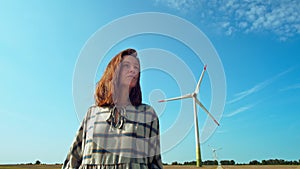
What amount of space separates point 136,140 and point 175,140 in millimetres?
1025

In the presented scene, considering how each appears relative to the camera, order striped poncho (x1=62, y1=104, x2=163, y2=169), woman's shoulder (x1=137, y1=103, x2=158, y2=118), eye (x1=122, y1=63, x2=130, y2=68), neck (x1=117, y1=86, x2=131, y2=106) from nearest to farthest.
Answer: striped poncho (x1=62, y1=104, x2=163, y2=169), woman's shoulder (x1=137, y1=103, x2=158, y2=118), neck (x1=117, y1=86, x2=131, y2=106), eye (x1=122, y1=63, x2=130, y2=68)

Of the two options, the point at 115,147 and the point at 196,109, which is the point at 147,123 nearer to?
the point at 115,147

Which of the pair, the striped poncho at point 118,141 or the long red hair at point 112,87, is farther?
the long red hair at point 112,87

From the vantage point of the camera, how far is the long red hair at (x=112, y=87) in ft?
13.2

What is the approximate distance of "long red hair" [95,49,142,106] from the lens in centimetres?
401

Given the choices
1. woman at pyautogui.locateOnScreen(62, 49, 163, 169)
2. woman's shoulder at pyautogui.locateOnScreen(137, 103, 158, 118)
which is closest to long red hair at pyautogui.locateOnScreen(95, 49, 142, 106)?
woman at pyautogui.locateOnScreen(62, 49, 163, 169)

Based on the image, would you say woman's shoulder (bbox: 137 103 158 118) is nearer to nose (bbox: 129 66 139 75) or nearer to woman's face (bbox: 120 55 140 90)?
woman's face (bbox: 120 55 140 90)

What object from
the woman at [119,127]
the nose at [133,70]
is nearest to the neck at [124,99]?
the woman at [119,127]

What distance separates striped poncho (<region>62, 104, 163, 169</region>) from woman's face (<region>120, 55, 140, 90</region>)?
0.35 metres

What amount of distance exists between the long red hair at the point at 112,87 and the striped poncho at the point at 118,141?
120 millimetres

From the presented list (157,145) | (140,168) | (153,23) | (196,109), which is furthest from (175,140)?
(196,109)

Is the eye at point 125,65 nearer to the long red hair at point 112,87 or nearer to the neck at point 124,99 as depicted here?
the long red hair at point 112,87

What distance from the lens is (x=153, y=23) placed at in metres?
4.95

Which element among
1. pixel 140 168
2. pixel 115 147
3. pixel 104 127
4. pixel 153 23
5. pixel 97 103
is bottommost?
pixel 140 168
